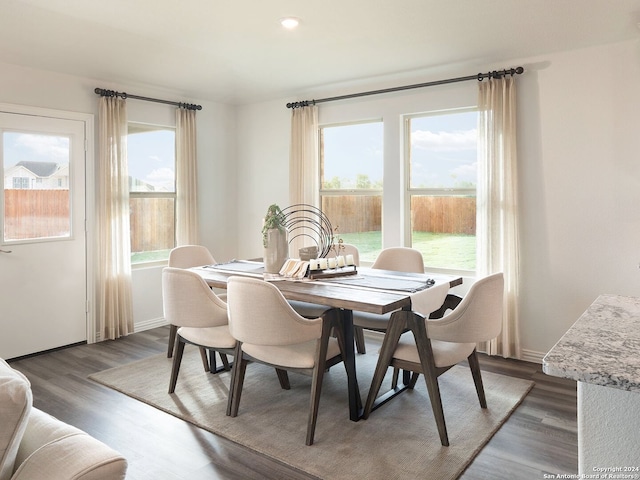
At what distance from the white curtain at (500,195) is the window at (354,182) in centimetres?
114

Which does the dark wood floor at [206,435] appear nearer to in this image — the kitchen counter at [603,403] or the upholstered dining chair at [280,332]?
the upholstered dining chair at [280,332]

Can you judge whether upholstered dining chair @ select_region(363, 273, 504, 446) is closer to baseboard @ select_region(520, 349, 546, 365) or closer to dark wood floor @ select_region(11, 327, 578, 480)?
dark wood floor @ select_region(11, 327, 578, 480)

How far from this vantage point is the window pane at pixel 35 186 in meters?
4.10

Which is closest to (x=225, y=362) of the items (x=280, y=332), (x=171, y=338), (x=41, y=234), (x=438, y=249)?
(x=171, y=338)

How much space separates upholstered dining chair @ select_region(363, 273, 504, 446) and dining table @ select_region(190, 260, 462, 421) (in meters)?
0.16

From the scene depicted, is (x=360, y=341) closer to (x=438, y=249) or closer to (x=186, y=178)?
(x=438, y=249)

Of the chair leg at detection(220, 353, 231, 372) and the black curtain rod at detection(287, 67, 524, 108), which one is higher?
the black curtain rod at detection(287, 67, 524, 108)

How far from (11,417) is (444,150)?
13.7ft

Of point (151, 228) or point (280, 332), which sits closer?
point (280, 332)

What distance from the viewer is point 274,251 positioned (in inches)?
143

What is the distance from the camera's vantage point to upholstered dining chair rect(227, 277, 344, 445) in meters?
2.66

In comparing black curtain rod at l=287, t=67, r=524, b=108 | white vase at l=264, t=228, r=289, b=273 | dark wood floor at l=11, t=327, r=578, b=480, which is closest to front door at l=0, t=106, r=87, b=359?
dark wood floor at l=11, t=327, r=578, b=480

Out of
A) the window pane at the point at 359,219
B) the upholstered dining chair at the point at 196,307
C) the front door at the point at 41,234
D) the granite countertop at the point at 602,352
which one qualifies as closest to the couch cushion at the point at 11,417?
the granite countertop at the point at 602,352

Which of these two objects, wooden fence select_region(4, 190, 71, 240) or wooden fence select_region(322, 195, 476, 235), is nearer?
wooden fence select_region(4, 190, 71, 240)
